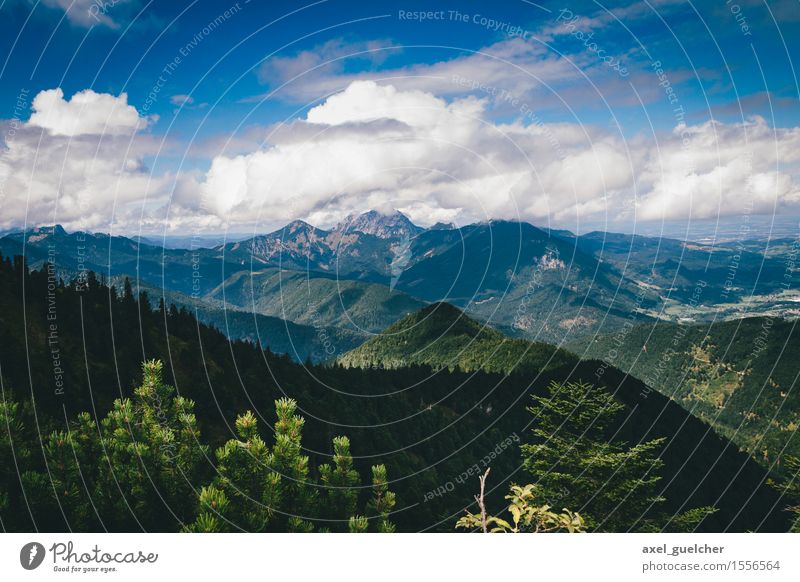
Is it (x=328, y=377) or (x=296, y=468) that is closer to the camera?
(x=296, y=468)

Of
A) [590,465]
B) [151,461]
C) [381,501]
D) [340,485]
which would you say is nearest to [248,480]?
[340,485]

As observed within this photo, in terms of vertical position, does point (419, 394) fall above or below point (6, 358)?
below

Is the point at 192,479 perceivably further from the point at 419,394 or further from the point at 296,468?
the point at 419,394

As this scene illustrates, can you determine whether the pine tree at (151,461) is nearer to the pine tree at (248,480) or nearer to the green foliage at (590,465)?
the pine tree at (248,480)

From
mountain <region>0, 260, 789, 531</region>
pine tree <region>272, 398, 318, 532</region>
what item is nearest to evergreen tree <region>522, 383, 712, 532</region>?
mountain <region>0, 260, 789, 531</region>

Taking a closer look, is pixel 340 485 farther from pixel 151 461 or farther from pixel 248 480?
pixel 151 461

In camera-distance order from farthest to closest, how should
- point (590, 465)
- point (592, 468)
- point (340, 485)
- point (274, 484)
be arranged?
point (592, 468), point (590, 465), point (340, 485), point (274, 484)

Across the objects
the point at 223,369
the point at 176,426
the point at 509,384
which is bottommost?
the point at 509,384

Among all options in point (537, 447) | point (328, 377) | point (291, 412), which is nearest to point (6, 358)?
point (291, 412)
